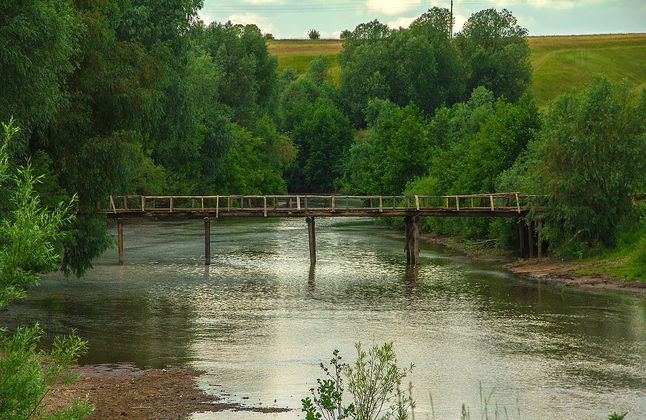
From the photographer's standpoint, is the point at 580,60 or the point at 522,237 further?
the point at 580,60

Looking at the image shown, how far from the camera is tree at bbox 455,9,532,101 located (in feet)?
418

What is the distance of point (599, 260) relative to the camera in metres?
52.2

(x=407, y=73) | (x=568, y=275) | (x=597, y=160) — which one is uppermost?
(x=407, y=73)

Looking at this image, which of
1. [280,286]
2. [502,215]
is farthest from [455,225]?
[280,286]

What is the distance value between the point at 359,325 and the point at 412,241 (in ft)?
66.1

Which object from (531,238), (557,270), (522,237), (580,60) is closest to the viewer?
(557,270)

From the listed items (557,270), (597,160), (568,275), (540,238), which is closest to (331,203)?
(540,238)

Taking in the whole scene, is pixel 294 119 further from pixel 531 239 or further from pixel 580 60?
pixel 531 239

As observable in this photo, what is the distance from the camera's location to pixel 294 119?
129m

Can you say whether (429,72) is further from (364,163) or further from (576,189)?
(576,189)

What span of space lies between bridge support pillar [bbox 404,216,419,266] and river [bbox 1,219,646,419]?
791 millimetres

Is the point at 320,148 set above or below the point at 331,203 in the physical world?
above

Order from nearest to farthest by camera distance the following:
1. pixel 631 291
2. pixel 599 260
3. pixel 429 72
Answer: pixel 631 291 → pixel 599 260 → pixel 429 72

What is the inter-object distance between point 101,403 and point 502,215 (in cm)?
3514
